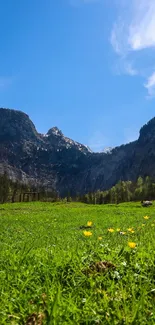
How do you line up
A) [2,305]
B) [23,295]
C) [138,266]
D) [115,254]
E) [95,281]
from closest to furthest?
[2,305], [23,295], [95,281], [138,266], [115,254]

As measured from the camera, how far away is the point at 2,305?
3.04 m

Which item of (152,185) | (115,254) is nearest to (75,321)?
(115,254)

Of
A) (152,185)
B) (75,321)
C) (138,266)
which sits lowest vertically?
(75,321)

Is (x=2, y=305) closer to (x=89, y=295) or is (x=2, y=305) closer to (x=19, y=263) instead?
(x=89, y=295)

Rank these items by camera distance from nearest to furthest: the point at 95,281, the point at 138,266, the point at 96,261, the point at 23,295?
the point at 23,295 → the point at 95,281 → the point at 138,266 → the point at 96,261

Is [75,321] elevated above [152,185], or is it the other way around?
[152,185]

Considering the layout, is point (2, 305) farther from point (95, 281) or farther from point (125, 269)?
point (125, 269)

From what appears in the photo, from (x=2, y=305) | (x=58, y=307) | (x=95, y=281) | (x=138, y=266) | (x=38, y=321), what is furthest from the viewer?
(x=138, y=266)

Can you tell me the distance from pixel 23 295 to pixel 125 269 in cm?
128

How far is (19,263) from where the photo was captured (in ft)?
14.9

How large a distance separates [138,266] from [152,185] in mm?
143315

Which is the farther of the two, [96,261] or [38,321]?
[96,261]

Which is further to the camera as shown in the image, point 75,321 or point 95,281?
point 95,281

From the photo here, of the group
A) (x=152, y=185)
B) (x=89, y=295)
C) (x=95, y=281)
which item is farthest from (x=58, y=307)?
(x=152, y=185)
